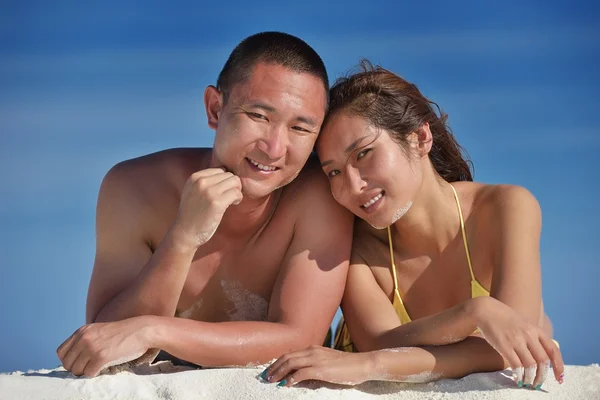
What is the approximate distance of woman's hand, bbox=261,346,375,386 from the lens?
414 cm

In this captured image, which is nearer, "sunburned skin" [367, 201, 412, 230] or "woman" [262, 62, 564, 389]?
"woman" [262, 62, 564, 389]

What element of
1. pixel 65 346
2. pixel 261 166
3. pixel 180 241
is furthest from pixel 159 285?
pixel 261 166

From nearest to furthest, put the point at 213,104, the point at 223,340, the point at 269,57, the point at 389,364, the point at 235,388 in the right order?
1. the point at 235,388
2. the point at 389,364
3. the point at 223,340
4. the point at 269,57
5. the point at 213,104

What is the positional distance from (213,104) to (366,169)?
113 cm

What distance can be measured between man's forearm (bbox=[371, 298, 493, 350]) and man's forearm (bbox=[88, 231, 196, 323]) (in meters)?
1.29

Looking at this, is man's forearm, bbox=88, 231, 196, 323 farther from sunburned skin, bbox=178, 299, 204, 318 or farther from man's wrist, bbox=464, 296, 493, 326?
man's wrist, bbox=464, 296, 493, 326

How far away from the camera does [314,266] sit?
5113 millimetres

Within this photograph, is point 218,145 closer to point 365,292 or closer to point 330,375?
point 365,292

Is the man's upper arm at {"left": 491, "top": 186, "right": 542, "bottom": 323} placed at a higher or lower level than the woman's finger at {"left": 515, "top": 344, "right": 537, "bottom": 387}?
higher

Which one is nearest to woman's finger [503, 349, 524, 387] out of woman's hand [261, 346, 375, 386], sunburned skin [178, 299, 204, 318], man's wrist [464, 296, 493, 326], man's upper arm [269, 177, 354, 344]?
man's wrist [464, 296, 493, 326]

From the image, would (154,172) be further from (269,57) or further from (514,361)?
(514,361)

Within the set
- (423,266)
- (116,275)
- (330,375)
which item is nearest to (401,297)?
(423,266)

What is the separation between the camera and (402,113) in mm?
5262

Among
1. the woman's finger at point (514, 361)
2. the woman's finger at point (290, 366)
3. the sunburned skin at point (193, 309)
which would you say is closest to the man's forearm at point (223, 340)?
the woman's finger at point (290, 366)
